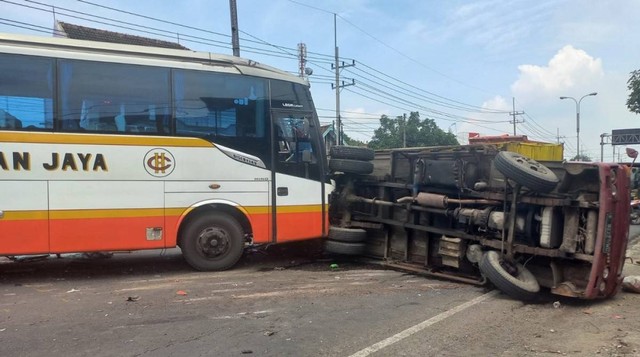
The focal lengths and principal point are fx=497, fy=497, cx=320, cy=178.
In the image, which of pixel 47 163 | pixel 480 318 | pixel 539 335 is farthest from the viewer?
pixel 47 163

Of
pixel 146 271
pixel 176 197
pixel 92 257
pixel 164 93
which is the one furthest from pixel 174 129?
pixel 92 257

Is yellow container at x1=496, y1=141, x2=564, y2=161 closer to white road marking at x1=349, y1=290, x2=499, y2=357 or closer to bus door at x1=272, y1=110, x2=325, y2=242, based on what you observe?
bus door at x1=272, y1=110, x2=325, y2=242

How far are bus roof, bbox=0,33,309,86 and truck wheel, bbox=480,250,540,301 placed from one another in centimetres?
430

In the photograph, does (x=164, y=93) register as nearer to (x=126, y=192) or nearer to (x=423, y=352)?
(x=126, y=192)

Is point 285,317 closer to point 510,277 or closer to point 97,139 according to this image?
point 510,277

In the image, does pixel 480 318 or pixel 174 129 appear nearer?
pixel 480 318

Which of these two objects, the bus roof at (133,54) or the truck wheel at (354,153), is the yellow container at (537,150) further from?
the bus roof at (133,54)

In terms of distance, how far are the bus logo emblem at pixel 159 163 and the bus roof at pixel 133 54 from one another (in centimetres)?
134

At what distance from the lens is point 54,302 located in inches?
238

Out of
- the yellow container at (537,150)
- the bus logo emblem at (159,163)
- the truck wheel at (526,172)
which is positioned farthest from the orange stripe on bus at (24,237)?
the yellow container at (537,150)

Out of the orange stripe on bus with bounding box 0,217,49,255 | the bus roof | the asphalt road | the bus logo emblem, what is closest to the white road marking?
the asphalt road

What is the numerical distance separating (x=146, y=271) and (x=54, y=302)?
2097 mm

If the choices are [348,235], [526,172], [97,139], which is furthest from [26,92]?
[526,172]

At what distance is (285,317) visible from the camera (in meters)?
5.47
